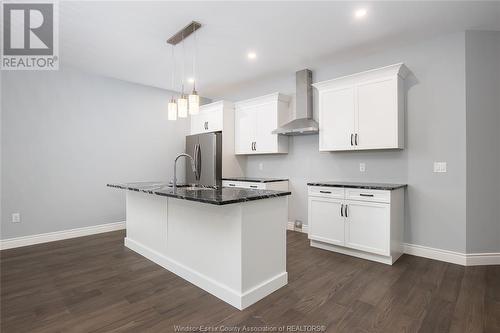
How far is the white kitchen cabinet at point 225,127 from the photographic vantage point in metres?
4.93

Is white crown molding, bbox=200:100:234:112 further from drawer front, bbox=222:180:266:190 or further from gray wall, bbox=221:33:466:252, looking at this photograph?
gray wall, bbox=221:33:466:252

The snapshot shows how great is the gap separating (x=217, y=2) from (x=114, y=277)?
2848 millimetres

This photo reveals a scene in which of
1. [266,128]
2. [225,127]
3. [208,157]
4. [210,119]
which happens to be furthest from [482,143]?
[210,119]

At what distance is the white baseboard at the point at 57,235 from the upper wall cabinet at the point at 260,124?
2.56 m

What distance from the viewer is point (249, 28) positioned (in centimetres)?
292

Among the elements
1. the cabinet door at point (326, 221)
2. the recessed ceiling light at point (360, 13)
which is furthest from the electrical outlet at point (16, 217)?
the recessed ceiling light at point (360, 13)

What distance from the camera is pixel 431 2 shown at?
8.05ft

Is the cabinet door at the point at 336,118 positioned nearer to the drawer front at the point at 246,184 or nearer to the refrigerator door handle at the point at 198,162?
the drawer front at the point at 246,184

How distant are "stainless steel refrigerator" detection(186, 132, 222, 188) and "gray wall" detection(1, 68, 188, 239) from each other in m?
0.79

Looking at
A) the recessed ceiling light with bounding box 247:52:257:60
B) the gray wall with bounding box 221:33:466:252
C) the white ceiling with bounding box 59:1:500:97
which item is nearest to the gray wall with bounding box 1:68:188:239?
the white ceiling with bounding box 59:1:500:97

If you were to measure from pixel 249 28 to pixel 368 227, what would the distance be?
8.68 feet

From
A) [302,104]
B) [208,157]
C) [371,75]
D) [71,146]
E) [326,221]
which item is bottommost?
[326,221]

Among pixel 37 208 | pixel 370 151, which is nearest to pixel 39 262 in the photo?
pixel 37 208

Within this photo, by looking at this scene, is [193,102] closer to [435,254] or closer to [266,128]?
[266,128]
